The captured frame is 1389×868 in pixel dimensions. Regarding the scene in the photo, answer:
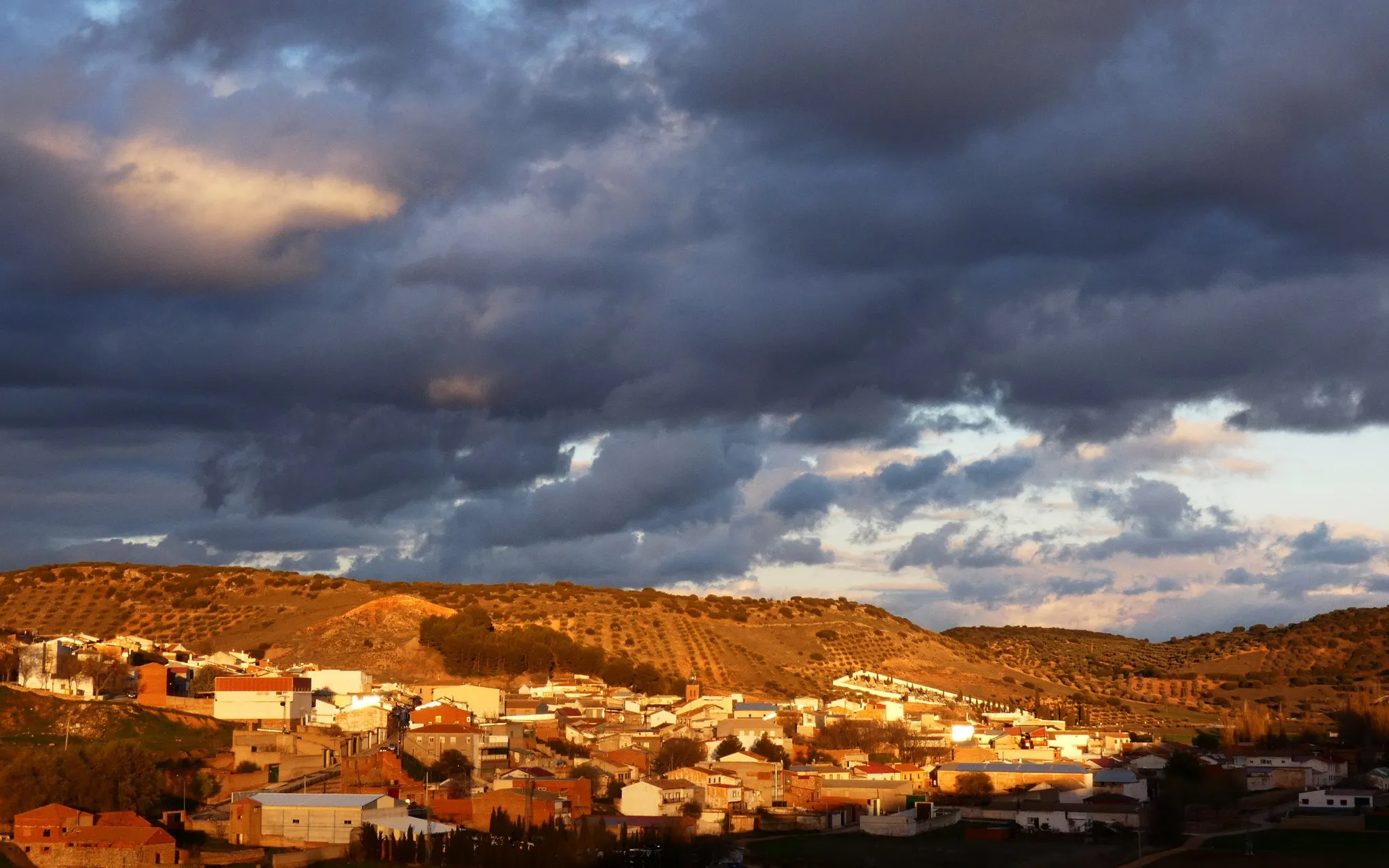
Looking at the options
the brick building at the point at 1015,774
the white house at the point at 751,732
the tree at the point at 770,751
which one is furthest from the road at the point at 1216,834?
the white house at the point at 751,732

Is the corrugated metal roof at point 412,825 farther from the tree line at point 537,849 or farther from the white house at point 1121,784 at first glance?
the white house at point 1121,784

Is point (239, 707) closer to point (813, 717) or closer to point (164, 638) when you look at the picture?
point (813, 717)

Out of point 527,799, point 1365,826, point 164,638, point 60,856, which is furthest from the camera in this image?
point 164,638

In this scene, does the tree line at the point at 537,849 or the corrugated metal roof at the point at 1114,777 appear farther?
the corrugated metal roof at the point at 1114,777

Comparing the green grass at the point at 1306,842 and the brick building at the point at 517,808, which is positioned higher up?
the brick building at the point at 517,808

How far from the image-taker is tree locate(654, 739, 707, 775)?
84.8 metres

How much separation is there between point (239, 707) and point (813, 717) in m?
36.6

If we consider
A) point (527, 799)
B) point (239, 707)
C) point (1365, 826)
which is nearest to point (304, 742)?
point (239, 707)

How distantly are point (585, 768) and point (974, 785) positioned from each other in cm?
1963

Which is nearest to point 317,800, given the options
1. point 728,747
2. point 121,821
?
point 121,821

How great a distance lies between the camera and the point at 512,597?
158 m

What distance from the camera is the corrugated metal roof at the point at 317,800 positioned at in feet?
209

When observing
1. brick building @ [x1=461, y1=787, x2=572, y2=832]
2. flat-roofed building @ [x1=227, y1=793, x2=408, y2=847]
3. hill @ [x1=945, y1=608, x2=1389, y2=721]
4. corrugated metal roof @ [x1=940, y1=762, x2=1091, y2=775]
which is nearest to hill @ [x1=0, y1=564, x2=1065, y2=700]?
hill @ [x1=945, y1=608, x2=1389, y2=721]

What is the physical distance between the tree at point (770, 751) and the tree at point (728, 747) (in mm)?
311
